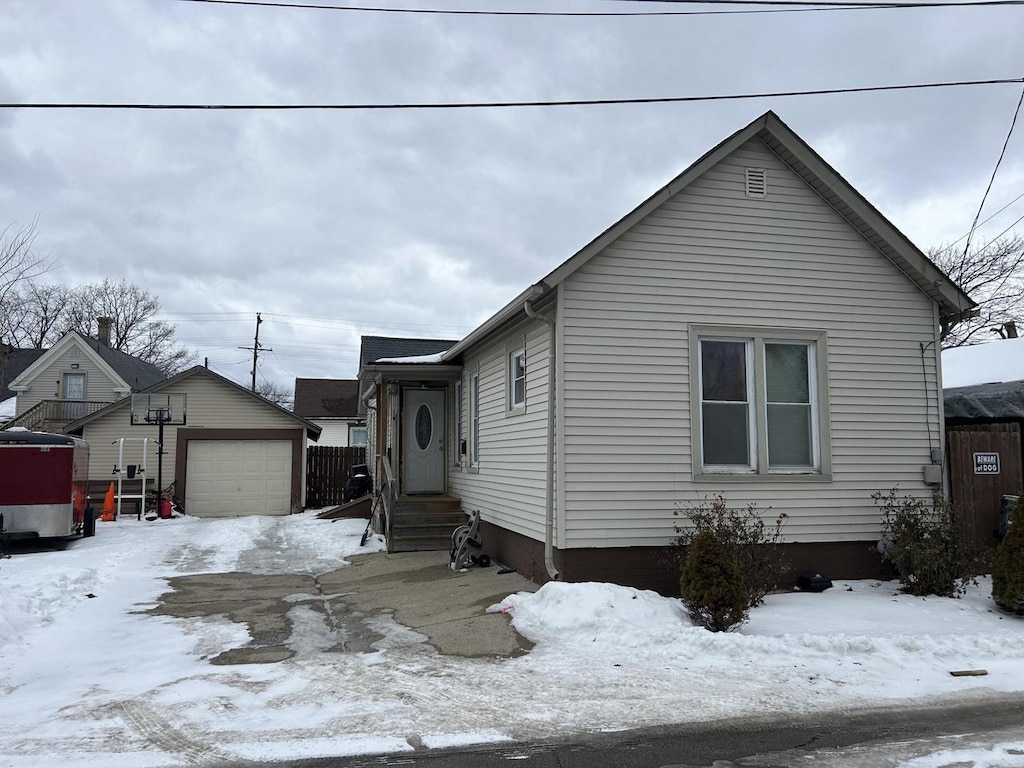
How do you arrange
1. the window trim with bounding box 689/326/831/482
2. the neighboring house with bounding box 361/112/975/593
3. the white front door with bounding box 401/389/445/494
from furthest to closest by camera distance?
the white front door with bounding box 401/389/445/494, the window trim with bounding box 689/326/831/482, the neighboring house with bounding box 361/112/975/593

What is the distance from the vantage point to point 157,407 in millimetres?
23000

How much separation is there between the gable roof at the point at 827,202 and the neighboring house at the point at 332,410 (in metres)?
32.2

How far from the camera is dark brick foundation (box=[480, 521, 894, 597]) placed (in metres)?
8.66

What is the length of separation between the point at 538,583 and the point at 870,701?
14.9ft

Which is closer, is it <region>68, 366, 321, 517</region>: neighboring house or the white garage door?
the white garage door

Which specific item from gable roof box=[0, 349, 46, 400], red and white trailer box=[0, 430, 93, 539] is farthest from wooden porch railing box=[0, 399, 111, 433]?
red and white trailer box=[0, 430, 93, 539]

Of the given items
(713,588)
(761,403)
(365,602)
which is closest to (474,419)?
(365,602)

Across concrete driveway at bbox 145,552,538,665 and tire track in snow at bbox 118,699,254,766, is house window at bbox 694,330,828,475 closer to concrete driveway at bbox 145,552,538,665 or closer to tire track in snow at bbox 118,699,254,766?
concrete driveway at bbox 145,552,538,665

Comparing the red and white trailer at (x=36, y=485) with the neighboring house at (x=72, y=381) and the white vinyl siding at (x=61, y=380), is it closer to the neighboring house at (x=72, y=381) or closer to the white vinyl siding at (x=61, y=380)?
the neighboring house at (x=72, y=381)

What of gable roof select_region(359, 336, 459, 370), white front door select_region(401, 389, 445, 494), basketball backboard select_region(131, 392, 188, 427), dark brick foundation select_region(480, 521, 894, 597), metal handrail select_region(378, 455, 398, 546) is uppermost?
gable roof select_region(359, 336, 459, 370)

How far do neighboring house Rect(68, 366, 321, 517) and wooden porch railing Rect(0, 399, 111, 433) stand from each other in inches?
218

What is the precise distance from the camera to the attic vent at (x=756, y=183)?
9.72 metres

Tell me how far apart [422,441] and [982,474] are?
9.36 m

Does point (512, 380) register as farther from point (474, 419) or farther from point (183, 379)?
point (183, 379)
